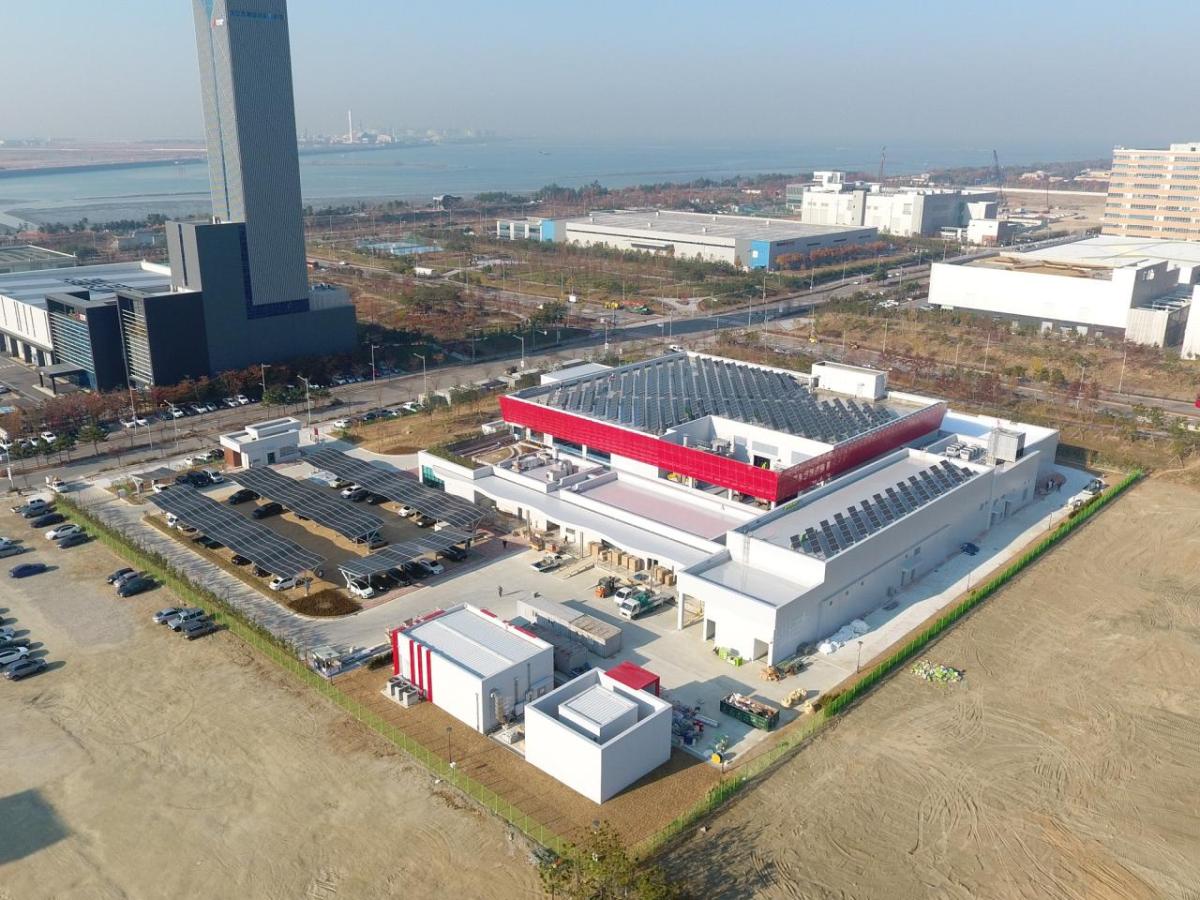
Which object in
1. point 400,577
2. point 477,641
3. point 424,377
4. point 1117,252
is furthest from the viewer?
point 1117,252

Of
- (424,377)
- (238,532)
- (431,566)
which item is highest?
(424,377)

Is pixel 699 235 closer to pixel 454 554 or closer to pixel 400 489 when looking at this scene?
pixel 400 489

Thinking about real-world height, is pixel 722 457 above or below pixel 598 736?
above

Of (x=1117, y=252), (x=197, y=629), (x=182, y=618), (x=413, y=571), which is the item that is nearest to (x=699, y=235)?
(x=1117, y=252)

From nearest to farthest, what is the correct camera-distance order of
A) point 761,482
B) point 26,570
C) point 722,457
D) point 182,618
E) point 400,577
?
point 182,618
point 400,577
point 26,570
point 761,482
point 722,457

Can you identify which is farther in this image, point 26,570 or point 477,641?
point 26,570

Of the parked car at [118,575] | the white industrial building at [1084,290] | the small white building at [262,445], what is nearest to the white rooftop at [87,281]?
the small white building at [262,445]

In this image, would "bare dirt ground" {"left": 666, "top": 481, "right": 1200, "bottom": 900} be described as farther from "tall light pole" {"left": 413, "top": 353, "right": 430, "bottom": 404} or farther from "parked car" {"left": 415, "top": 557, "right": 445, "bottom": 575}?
"tall light pole" {"left": 413, "top": 353, "right": 430, "bottom": 404}

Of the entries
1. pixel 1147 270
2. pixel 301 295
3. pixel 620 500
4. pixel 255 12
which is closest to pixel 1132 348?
pixel 1147 270

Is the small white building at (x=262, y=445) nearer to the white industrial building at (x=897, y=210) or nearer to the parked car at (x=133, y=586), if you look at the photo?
the parked car at (x=133, y=586)
